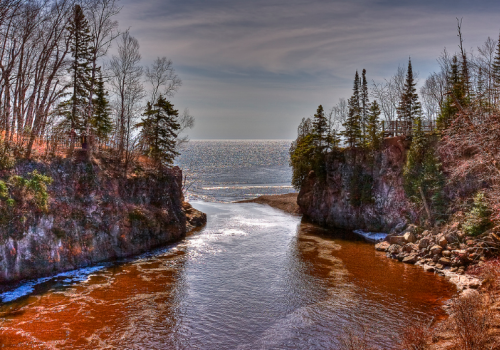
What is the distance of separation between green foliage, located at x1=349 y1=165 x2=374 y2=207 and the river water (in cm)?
854

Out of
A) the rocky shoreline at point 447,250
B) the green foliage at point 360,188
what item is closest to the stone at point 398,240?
the rocky shoreline at point 447,250

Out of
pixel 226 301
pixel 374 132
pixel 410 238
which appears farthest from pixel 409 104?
pixel 226 301

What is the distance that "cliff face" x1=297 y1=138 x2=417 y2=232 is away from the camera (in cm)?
3431

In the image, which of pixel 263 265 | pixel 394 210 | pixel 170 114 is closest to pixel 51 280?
pixel 263 265

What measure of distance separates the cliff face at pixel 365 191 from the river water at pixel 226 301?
7.08m

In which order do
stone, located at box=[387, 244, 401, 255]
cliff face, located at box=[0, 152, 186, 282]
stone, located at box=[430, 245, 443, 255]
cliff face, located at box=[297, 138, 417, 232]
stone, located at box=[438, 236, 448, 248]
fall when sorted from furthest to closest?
cliff face, located at box=[297, 138, 417, 232]
stone, located at box=[387, 244, 401, 255]
stone, located at box=[438, 236, 448, 248]
stone, located at box=[430, 245, 443, 255]
cliff face, located at box=[0, 152, 186, 282]

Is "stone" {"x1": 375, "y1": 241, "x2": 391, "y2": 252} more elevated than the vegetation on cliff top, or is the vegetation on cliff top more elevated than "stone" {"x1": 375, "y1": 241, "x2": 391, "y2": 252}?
the vegetation on cliff top

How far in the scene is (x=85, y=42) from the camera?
29859mm

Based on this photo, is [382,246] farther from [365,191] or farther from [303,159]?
[303,159]

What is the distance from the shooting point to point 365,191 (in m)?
37.2

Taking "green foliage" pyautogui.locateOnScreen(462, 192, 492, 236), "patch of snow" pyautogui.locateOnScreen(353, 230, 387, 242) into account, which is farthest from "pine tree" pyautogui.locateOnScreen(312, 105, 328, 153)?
"green foliage" pyautogui.locateOnScreen(462, 192, 492, 236)

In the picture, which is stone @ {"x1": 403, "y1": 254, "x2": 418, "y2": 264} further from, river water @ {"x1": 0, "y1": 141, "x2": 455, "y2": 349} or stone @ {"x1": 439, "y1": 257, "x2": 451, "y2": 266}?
stone @ {"x1": 439, "y1": 257, "x2": 451, "y2": 266}

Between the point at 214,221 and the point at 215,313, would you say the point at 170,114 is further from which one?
the point at 215,313

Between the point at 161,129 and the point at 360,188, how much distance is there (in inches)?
968
